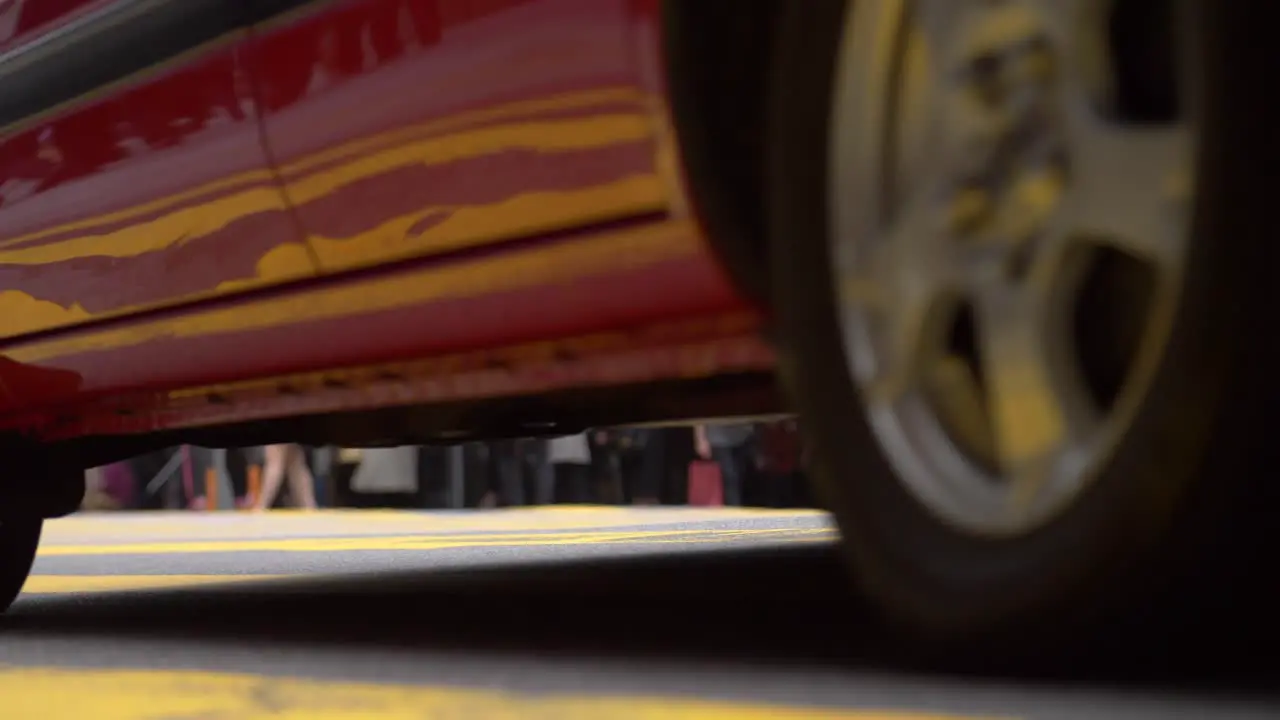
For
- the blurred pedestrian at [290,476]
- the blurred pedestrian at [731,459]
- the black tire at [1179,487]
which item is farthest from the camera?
the blurred pedestrian at [290,476]

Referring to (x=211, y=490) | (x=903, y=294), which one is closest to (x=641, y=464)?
(x=211, y=490)

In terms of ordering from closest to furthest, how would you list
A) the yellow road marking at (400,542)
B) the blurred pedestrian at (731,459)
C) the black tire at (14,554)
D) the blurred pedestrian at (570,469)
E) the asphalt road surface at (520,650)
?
the asphalt road surface at (520,650), the black tire at (14,554), the yellow road marking at (400,542), the blurred pedestrian at (731,459), the blurred pedestrian at (570,469)

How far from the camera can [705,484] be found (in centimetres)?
1270

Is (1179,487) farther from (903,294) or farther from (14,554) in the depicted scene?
(14,554)

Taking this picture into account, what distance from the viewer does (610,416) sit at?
306cm

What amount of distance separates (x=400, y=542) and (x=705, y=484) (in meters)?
5.42

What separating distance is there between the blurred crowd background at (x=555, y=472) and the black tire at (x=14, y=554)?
21.5 feet

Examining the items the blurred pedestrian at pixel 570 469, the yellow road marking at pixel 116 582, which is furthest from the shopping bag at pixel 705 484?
the yellow road marking at pixel 116 582

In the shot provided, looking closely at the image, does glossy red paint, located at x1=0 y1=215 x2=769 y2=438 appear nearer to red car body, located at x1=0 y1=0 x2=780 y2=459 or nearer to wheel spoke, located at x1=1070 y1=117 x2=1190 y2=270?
red car body, located at x1=0 y1=0 x2=780 y2=459

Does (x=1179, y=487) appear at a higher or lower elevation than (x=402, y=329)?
lower

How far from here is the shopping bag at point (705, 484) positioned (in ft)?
41.2

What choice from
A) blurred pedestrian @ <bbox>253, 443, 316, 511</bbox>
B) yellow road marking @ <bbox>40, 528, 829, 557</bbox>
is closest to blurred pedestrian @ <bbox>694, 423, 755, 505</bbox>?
blurred pedestrian @ <bbox>253, 443, 316, 511</bbox>

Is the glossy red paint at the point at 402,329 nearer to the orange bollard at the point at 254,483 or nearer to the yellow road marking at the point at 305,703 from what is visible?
the yellow road marking at the point at 305,703

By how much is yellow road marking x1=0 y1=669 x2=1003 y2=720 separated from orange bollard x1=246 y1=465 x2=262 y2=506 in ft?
50.0
